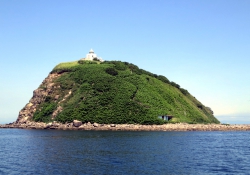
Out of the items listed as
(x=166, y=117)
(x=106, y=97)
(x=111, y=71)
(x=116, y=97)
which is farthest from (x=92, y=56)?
(x=166, y=117)

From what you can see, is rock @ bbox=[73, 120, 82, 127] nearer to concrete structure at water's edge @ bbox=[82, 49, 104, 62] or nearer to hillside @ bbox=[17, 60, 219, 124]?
hillside @ bbox=[17, 60, 219, 124]

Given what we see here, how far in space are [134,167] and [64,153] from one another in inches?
727

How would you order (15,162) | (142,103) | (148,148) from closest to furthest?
(15,162) < (148,148) < (142,103)

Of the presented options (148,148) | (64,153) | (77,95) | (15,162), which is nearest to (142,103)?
(77,95)

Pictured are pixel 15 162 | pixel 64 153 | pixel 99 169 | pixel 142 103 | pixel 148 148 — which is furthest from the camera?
pixel 142 103

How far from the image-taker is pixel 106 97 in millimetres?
124938

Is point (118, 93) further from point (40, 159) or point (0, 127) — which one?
point (40, 159)

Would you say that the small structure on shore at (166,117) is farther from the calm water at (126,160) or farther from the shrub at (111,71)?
the calm water at (126,160)

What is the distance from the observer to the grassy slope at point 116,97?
380 feet

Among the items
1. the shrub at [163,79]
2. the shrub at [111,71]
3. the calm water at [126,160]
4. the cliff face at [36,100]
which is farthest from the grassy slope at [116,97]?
the calm water at [126,160]

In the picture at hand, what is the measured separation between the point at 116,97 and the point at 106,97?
4488mm

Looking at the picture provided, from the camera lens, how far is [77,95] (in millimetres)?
130875

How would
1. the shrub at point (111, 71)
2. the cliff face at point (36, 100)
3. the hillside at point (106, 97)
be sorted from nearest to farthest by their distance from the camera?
the hillside at point (106, 97) → the cliff face at point (36, 100) → the shrub at point (111, 71)

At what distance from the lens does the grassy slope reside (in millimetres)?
115938
